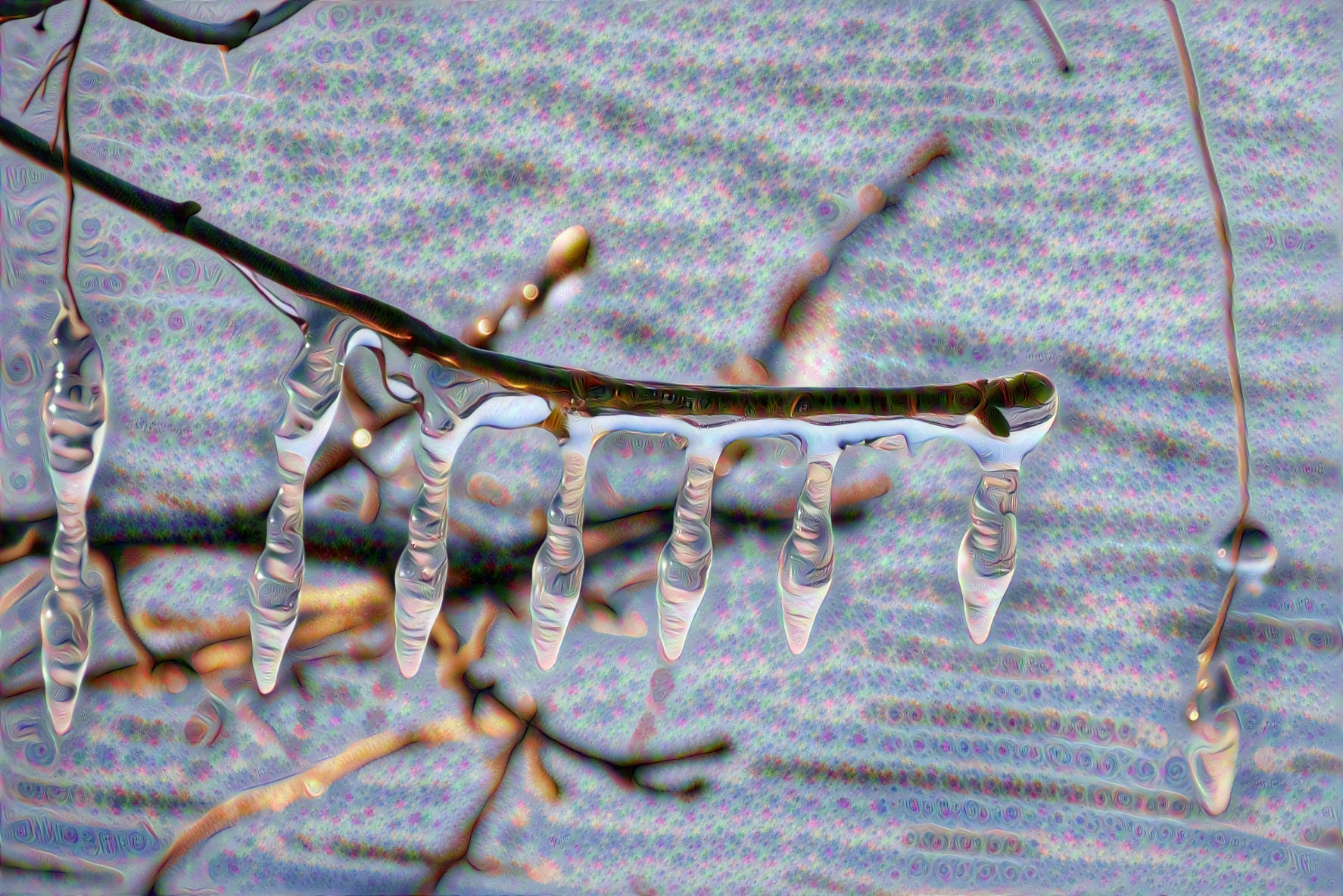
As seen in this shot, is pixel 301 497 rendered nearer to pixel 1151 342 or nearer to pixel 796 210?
pixel 796 210

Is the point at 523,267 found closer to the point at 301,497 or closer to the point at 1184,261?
the point at 301,497

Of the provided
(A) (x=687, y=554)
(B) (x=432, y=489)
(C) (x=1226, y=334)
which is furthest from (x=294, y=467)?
(C) (x=1226, y=334)

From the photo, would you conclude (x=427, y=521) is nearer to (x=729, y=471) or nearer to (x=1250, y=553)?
(x=729, y=471)

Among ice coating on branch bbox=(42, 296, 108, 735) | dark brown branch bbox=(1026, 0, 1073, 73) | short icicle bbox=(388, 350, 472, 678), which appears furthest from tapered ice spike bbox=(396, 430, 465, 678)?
dark brown branch bbox=(1026, 0, 1073, 73)

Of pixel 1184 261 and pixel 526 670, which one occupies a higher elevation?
pixel 1184 261

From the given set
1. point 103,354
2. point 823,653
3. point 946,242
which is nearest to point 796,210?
point 946,242

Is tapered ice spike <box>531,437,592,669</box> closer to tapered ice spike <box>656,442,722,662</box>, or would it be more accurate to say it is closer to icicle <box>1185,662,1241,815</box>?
tapered ice spike <box>656,442,722,662</box>
